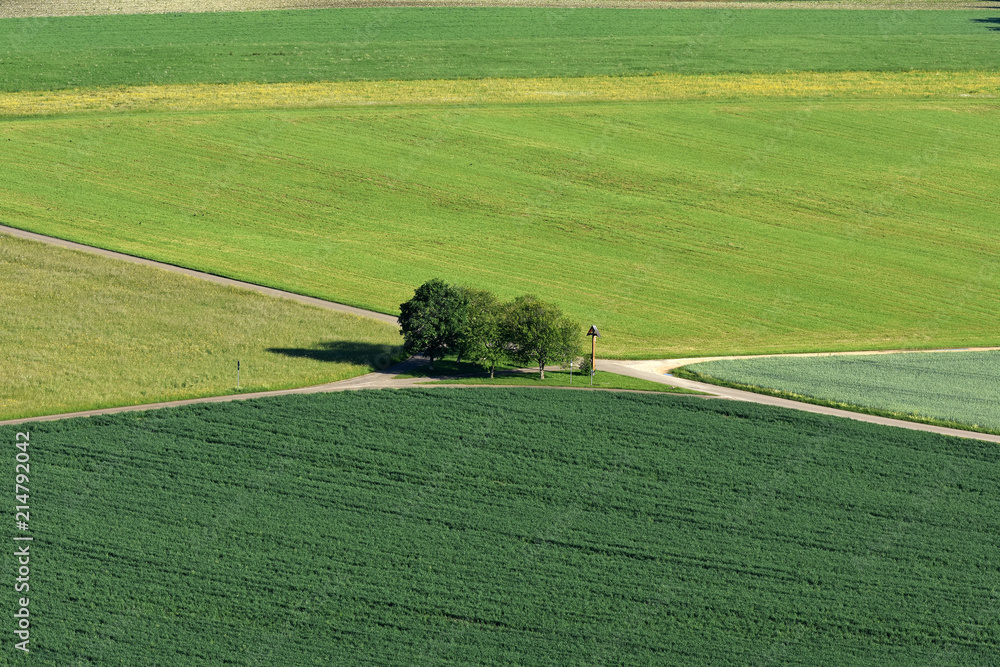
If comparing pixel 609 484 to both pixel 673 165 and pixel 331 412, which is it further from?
pixel 673 165

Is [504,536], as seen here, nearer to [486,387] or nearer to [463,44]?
[486,387]

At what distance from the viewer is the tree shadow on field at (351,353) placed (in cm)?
6462

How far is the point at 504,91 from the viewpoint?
4656 inches

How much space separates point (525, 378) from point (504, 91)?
62652 millimetres

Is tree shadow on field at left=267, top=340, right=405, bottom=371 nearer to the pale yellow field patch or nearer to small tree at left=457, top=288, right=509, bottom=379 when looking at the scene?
small tree at left=457, top=288, right=509, bottom=379

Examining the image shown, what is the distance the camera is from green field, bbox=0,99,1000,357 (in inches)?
3073

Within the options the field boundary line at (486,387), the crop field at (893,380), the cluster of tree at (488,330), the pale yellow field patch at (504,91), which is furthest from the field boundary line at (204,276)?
the pale yellow field patch at (504,91)

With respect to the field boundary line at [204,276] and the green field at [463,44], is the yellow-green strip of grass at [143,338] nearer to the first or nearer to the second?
the field boundary line at [204,276]

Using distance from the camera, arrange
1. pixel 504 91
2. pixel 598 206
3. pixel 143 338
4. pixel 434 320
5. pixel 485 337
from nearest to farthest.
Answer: pixel 485 337
pixel 434 320
pixel 143 338
pixel 598 206
pixel 504 91

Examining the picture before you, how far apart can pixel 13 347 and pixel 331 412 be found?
22.3 meters

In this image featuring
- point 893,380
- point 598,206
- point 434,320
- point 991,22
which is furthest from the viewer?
point 991,22

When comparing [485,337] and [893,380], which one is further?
[893,380]

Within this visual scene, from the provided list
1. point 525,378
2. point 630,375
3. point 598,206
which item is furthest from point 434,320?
point 598,206

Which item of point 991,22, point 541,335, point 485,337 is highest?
point 991,22
